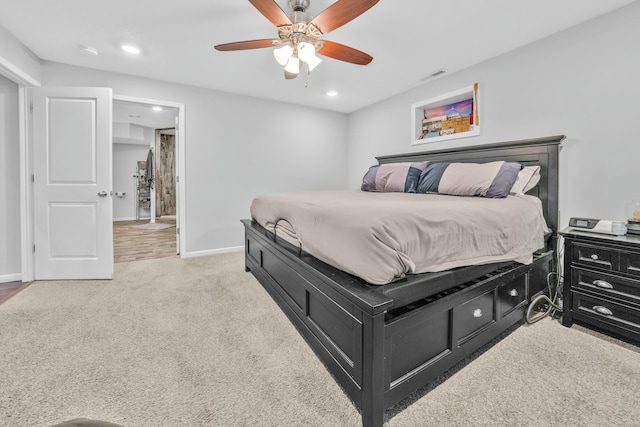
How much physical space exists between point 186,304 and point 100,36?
2568mm

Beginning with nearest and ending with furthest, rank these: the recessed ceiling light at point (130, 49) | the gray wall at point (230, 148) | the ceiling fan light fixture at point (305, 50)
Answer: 1. the ceiling fan light fixture at point (305, 50)
2. the recessed ceiling light at point (130, 49)
3. the gray wall at point (230, 148)

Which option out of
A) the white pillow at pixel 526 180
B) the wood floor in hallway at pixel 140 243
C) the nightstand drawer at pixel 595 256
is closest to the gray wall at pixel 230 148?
the wood floor in hallway at pixel 140 243

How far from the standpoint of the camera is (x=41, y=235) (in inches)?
114

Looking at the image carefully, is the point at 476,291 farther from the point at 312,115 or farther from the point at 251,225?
the point at 312,115

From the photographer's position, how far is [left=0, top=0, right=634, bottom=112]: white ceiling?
2129 millimetres

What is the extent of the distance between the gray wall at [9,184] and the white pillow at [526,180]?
15.8 feet

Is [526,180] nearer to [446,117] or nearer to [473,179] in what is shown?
[473,179]

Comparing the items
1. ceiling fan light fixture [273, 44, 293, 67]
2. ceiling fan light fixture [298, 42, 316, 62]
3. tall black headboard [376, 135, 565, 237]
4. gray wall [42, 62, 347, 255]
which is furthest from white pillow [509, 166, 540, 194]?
gray wall [42, 62, 347, 255]

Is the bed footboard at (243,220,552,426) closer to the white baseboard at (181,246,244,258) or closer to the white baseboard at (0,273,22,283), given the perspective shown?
the white baseboard at (181,246,244,258)

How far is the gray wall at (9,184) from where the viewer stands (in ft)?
9.07

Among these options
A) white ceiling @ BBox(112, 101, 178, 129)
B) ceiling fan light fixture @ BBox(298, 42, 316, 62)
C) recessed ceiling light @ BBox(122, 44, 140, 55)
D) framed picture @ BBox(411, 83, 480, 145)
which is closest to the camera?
ceiling fan light fixture @ BBox(298, 42, 316, 62)

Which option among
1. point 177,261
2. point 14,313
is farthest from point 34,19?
point 177,261

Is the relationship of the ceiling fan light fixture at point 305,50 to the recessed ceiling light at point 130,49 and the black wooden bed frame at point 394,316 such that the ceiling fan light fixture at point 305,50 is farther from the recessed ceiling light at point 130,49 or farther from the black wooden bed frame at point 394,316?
the recessed ceiling light at point 130,49

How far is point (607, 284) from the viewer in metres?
1.85
